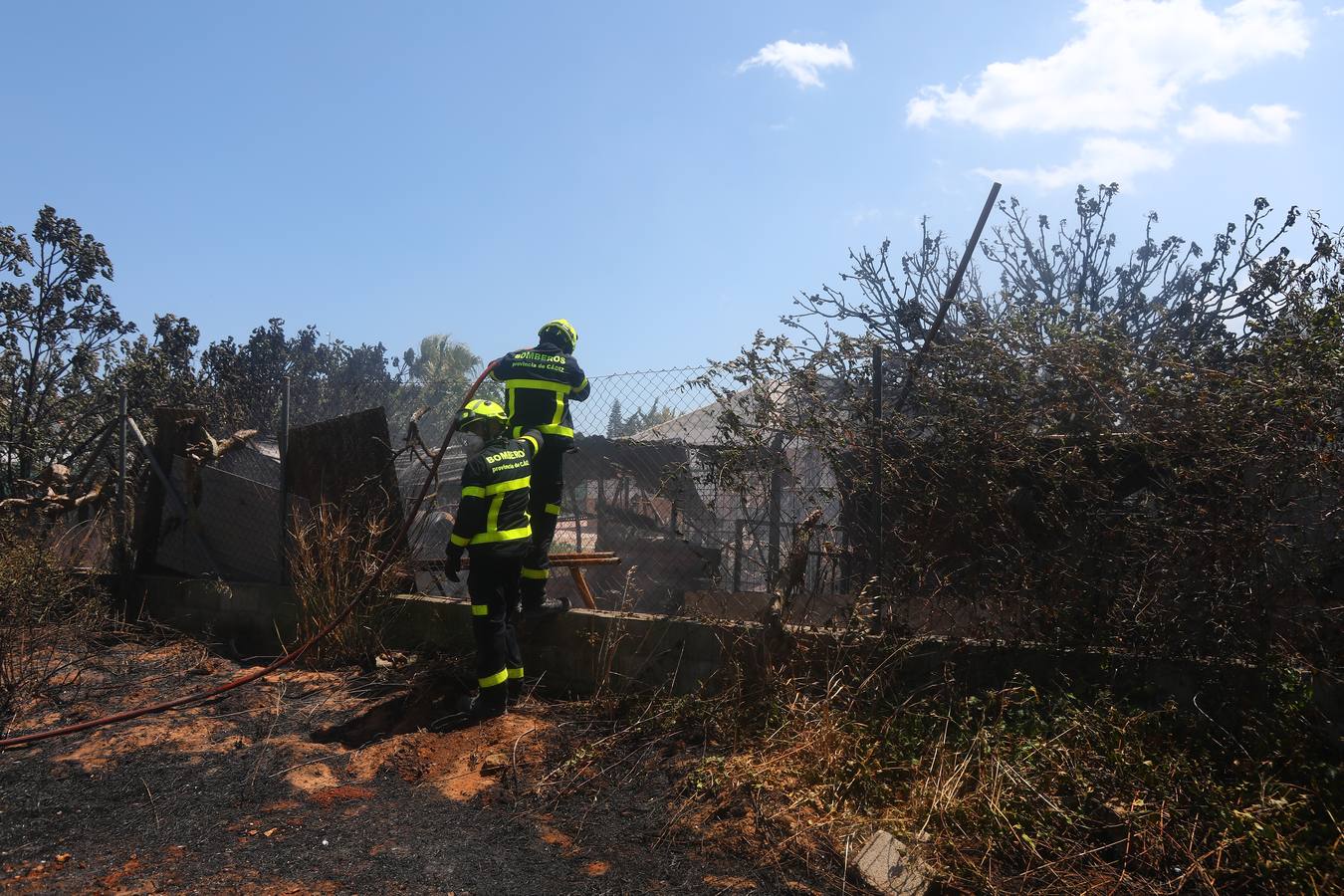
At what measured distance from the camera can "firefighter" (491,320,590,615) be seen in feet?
18.4

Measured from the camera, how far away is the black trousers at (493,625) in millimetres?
4938

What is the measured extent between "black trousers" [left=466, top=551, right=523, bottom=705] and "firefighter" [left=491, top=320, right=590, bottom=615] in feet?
1.34

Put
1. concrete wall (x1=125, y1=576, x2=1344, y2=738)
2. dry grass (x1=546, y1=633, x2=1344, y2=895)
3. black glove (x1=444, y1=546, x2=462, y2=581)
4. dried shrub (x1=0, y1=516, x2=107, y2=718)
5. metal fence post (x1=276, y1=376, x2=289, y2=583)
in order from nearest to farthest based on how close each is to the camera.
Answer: dry grass (x1=546, y1=633, x2=1344, y2=895) → concrete wall (x1=125, y1=576, x2=1344, y2=738) → black glove (x1=444, y1=546, x2=462, y2=581) → dried shrub (x1=0, y1=516, x2=107, y2=718) → metal fence post (x1=276, y1=376, x2=289, y2=583)

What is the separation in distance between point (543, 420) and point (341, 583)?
1749mm

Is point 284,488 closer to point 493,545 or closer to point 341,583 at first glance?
point 341,583

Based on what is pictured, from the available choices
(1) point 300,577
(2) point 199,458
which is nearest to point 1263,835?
(1) point 300,577

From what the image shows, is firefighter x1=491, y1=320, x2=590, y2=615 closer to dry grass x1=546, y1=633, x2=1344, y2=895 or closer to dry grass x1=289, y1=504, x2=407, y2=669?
dry grass x1=289, y1=504, x2=407, y2=669

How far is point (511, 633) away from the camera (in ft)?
17.0

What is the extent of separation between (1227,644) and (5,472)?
10.7 m

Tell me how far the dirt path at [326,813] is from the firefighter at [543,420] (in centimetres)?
83

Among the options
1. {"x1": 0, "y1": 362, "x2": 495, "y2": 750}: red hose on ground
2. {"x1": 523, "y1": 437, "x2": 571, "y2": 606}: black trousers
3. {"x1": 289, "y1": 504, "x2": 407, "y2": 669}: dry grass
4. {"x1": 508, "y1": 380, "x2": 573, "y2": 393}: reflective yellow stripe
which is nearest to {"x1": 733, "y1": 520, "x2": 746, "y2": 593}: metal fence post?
{"x1": 523, "y1": 437, "x2": 571, "y2": 606}: black trousers

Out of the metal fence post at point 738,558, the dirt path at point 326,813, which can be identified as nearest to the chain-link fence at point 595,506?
the metal fence post at point 738,558

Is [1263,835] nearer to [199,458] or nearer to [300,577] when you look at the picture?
[300,577]

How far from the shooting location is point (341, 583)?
6129 millimetres
